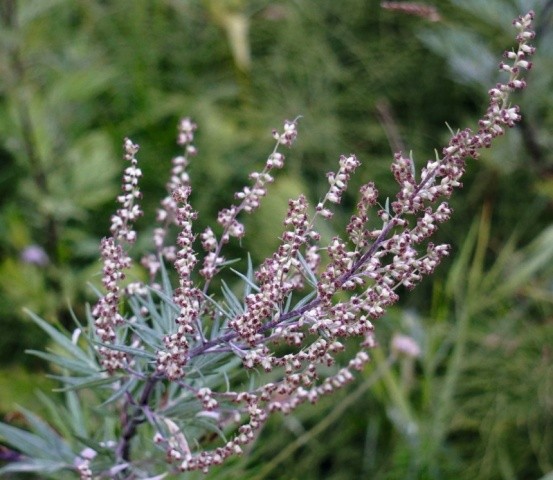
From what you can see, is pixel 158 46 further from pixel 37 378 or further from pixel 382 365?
pixel 382 365

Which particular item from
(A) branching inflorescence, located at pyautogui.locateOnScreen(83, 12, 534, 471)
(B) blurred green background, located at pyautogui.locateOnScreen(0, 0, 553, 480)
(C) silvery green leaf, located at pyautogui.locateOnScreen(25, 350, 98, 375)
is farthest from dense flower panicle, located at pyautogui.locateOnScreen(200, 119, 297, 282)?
(B) blurred green background, located at pyautogui.locateOnScreen(0, 0, 553, 480)

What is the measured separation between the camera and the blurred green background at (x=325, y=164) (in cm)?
155

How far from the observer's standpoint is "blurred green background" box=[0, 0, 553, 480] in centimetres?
155

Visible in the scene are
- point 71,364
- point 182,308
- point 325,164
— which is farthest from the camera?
point 325,164

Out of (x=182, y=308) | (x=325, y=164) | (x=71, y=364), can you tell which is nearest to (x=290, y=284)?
(x=182, y=308)

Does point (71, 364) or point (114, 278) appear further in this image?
point (71, 364)

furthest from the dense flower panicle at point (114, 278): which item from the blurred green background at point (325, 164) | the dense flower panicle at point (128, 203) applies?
the blurred green background at point (325, 164)

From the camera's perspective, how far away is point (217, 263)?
769mm

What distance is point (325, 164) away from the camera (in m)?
2.03

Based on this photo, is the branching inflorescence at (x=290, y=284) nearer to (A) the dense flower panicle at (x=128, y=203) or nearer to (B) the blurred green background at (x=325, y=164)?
(A) the dense flower panicle at (x=128, y=203)

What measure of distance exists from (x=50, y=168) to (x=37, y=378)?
15.1 inches

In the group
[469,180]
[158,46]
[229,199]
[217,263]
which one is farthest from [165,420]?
[158,46]

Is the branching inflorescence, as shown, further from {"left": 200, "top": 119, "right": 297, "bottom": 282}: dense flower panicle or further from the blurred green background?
the blurred green background

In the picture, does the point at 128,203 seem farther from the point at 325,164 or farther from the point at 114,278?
the point at 325,164
